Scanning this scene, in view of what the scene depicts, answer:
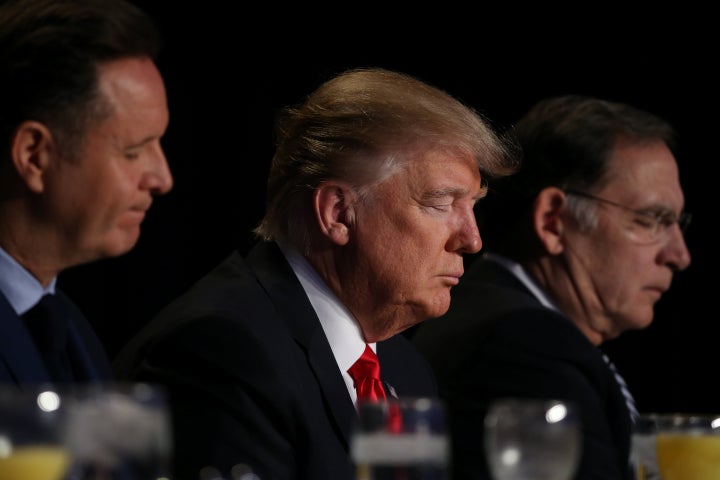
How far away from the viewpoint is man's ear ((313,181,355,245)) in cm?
237

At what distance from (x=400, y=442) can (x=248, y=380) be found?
2.56 ft

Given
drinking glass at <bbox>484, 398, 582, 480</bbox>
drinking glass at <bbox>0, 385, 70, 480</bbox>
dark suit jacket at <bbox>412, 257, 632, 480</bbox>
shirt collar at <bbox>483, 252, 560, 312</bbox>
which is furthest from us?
shirt collar at <bbox>483, 252, 560, 312</bbox>

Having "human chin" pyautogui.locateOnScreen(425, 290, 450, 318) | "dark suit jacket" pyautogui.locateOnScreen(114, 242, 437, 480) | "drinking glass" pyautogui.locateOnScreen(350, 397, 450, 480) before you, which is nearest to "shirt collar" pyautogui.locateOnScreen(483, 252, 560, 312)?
"human chin" pyautogui.locateOnScreen(425, 290, 450, 318)

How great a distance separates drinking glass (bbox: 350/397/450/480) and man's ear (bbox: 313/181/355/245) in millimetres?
1148

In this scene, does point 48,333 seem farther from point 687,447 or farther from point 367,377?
point 687,447

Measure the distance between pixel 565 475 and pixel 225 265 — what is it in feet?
3.58

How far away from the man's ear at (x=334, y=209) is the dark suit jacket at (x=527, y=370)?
45cm

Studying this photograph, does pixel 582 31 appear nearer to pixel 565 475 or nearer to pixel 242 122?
pixel 242 122

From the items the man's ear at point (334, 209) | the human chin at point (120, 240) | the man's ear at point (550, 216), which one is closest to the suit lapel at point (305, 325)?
the man's ear at point (334, 209)

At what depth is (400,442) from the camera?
4.01 ft

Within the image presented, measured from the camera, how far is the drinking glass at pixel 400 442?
3.98 feet

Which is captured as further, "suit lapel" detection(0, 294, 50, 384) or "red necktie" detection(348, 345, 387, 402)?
"red necktie" detection(348, 345, 387, 402)

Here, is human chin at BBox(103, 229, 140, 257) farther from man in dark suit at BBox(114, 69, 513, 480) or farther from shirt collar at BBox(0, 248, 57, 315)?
man in dark suit at BBox(114, 69, 513, 480)

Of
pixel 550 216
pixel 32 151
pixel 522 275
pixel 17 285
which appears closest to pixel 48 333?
pixel 17 285
